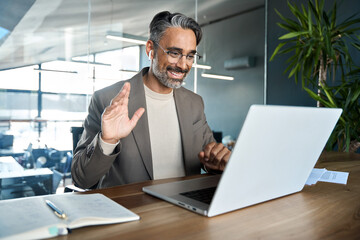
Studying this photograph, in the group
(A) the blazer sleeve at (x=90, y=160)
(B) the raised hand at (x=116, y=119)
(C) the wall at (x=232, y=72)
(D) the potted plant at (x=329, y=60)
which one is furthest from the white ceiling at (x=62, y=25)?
(B) the raised hand at (x=116, y=119)

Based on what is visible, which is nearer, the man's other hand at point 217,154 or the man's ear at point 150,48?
the man's other hand at point 217,154

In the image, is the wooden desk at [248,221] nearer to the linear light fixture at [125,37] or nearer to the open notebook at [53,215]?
the open notebook at [53,215]

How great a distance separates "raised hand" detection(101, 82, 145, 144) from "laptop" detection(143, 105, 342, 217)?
304 mm

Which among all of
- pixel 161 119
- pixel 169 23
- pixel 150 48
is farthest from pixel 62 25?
pixel 161 119

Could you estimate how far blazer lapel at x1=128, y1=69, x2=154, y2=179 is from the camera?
1.56 meters

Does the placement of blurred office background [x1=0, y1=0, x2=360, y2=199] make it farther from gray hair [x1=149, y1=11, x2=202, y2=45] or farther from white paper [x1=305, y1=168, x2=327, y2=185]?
white paper [x1=305, y1=168, x2=327, y2=185]

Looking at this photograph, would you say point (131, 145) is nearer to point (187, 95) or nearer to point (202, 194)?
point (187, 95)

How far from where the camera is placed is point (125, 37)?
3852 mm

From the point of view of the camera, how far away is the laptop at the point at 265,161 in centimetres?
69

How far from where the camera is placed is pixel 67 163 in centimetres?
357

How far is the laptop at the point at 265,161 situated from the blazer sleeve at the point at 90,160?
12.6 inches

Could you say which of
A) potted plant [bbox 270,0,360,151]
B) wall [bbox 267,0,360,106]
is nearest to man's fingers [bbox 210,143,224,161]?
potted plant [bbox 270,0,360,151]

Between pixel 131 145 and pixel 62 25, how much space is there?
2.39 metres

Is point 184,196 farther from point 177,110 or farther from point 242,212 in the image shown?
point 177,110
